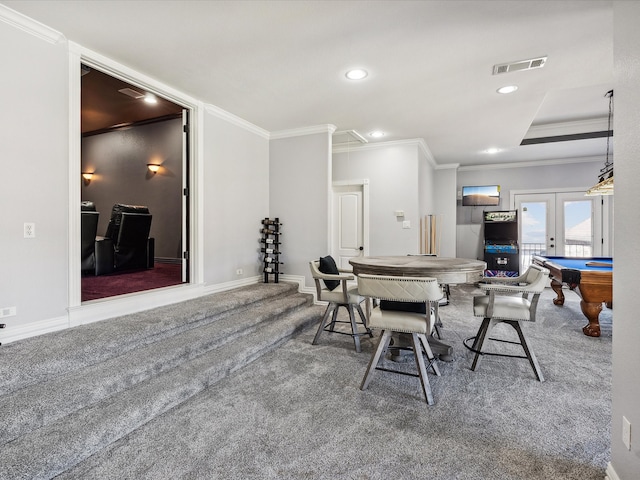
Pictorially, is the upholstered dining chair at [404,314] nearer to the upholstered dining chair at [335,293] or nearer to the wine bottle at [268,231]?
the upholstered dining chair at [335,293]

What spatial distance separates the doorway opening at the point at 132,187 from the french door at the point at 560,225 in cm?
731

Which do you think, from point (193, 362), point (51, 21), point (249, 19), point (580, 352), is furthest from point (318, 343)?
point (51, 21)

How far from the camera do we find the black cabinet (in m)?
7.25

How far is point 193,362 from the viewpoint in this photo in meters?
2.74

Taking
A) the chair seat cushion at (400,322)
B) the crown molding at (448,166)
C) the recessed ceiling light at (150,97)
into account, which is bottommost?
the chair seat cushion at (400,322)

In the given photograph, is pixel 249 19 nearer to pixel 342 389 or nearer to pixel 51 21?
pixel 51 21

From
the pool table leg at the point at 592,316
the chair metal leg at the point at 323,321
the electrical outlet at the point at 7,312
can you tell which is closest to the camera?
the electrical outlet at the point at 7,312

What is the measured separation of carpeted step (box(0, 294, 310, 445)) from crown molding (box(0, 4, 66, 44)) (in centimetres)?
256

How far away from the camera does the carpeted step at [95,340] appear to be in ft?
6.84

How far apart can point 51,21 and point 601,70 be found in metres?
4.78

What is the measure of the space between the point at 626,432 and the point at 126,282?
4.71m

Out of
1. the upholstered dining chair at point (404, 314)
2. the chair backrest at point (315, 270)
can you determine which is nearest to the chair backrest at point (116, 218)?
the chair backrest at point (315, 270)

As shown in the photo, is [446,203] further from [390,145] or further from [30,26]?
[30,26]

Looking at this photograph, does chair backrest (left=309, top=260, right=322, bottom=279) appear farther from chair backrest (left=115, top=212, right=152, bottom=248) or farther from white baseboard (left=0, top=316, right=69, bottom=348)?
chair backrest (left=115, top=212, right=152, bottom=248)
